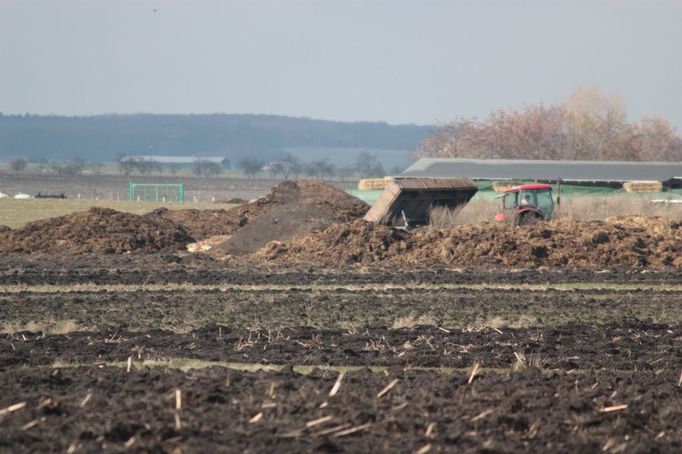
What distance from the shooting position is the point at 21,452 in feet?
27.4

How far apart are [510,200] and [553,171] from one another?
954 inches

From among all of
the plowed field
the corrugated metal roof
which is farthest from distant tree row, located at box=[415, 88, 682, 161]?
the plowed field

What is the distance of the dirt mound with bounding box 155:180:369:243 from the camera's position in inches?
1592

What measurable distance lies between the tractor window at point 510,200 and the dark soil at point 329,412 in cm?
2527

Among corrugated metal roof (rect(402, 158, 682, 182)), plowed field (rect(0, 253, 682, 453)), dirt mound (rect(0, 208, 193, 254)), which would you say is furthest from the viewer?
corrugated metal roof (rect(402, 158, 682, 182))

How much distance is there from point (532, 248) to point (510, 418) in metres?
20.3

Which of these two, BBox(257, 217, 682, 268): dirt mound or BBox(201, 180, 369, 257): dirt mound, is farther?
BBox(201, 180, 369, 257): dirt mound

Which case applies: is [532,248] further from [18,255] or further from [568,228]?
[18,255]

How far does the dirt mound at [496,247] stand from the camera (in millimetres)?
29578

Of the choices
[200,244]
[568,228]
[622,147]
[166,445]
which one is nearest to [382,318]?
[166,445]

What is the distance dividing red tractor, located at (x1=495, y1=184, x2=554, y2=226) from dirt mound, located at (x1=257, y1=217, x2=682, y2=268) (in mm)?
4162


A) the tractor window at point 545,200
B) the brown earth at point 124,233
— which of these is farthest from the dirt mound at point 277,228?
the tractor window at point 545,200

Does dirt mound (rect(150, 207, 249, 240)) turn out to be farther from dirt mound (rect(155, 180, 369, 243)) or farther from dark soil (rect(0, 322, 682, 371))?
dark soil (rect(0, 322, 682, 371))

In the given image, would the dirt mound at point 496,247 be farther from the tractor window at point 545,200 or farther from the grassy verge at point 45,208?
the grassy verge at point 45,208
